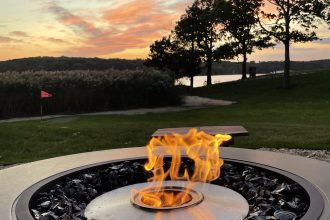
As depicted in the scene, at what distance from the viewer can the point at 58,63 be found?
166 ft

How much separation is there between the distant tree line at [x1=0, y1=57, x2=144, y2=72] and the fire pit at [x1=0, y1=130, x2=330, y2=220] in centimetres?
4027

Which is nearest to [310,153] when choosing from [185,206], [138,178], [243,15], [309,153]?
[309,153]

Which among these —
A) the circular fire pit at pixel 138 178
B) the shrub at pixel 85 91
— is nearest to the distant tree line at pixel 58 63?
the shrub at pixel 85 91

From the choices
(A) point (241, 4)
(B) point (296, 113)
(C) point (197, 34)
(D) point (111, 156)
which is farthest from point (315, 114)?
(C) point (197, 34)

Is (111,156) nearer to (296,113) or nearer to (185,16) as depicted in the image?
(296,113)

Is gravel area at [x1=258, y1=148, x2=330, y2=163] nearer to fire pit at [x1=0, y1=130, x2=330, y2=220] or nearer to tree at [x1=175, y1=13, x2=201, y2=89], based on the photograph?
fire pit at [x1=0, y1=130, x2=330, y2=220]

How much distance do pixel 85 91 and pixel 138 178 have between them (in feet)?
55.9

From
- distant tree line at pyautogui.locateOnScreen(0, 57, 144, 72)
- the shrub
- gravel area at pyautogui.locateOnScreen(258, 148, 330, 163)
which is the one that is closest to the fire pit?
gravel area at pyautogui.locateOnScreen(258, 148, 330, 163)

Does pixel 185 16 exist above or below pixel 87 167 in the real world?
above

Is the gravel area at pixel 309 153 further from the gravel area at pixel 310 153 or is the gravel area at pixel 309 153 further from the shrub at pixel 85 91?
the shrub at pixel 85 91

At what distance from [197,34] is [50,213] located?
→ 3547 cm

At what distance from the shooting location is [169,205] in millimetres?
3564

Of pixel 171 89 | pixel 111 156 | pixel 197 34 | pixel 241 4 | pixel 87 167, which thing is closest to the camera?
pixel 87 167

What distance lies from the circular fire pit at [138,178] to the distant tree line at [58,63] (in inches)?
1583
